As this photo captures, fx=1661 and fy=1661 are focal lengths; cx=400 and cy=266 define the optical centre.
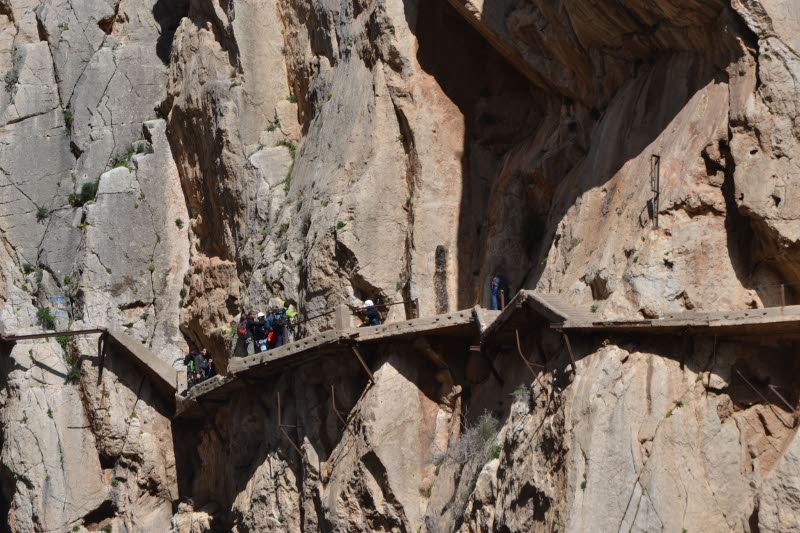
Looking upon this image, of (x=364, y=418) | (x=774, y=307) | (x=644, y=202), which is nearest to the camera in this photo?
(x=774, y=307)

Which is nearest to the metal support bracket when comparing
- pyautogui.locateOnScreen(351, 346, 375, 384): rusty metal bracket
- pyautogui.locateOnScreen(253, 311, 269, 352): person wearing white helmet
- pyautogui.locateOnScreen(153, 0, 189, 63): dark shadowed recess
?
pyautogui.locateOnScreen(351, 346, 375, 384): rusty metal bracket

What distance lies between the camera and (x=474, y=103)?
3531 centimetres

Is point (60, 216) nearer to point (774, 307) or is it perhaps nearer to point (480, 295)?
point (480, 295)

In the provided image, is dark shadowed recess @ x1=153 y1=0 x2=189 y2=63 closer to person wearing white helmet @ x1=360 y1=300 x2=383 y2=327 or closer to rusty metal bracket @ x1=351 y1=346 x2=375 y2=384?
person wearing white helmet @ x1=360 y1=300 x2=383 y2=327

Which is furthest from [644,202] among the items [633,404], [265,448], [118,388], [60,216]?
[60,216]

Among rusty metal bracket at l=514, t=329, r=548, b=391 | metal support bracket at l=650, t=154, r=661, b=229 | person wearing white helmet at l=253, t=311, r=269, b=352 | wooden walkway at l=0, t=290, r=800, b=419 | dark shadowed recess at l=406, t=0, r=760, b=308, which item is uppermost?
dark shadowed recess at l=406, t=0, r=760, b=308

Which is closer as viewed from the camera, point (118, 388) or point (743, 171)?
point (743, 171)

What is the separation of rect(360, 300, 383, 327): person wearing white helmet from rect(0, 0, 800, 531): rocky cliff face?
0.65m

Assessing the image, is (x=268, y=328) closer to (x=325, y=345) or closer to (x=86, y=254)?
(x=325, y=345)

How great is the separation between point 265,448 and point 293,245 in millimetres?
4382

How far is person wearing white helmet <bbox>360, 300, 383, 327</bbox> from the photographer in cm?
3322

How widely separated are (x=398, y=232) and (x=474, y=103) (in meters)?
3.35

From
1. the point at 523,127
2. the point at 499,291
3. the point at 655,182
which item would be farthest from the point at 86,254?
the point at 655,182

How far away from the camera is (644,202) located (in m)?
27.8
